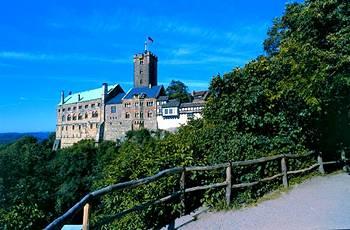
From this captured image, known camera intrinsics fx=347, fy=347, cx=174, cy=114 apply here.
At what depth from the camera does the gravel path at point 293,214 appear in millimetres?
6628

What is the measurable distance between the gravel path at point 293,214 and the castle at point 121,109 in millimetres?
64438

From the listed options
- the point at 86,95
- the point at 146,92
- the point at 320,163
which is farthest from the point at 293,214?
the point at 86,95

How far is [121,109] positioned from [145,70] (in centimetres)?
1394

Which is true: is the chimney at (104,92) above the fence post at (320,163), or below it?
above

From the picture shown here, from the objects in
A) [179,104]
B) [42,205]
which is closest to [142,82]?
[179,104]

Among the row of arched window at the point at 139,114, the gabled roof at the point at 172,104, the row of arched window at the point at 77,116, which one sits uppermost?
the gabled roof at the point at 172,104

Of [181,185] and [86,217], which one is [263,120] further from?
[86,217]

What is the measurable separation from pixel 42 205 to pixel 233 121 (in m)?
23.8

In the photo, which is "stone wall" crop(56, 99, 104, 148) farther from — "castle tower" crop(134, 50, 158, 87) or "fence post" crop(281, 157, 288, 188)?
"fence post" crop(281, 157, 288, 188)

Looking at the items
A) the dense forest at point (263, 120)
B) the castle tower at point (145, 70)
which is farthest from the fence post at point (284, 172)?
the castle tower at point (145, 70)

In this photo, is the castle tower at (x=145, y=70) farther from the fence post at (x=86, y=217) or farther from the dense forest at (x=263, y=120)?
the fence post at (x=86, y=217)

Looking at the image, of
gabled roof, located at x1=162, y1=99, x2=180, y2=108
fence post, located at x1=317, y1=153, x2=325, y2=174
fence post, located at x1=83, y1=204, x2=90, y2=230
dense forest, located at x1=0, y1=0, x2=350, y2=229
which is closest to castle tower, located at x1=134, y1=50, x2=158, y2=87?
gabled roof, located at x1=162, y1=99, x2=180, y2=108

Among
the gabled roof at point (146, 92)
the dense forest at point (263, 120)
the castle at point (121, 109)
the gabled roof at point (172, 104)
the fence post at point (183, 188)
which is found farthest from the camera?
the gabled roof at point (146, 92)

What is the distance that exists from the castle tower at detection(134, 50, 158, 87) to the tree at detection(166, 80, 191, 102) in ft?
21.4
